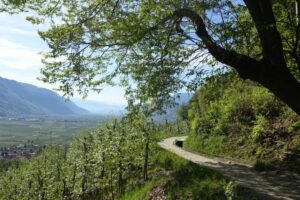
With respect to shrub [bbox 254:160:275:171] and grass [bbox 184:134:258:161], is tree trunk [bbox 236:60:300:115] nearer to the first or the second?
shrub [bbox 254:160:275:171]

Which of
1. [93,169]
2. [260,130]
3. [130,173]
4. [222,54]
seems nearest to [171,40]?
[222,54]

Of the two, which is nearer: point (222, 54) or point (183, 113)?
point (222, 54)

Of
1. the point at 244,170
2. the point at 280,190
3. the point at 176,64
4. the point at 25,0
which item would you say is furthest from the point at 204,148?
the point at 25,0

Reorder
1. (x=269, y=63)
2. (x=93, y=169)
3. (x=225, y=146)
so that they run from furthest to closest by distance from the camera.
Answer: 1. (x=93, y=169)
2. (x=225, y=146)
3. (x=269, y=63)

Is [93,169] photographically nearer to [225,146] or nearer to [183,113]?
[225,146]

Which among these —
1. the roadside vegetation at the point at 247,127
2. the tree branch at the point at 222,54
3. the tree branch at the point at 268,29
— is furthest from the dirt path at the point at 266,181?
the tree branch at the point at 268,29

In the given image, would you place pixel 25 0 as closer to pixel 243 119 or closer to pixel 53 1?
pixel 53 1

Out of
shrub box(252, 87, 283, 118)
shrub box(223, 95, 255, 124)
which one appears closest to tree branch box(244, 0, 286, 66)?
shrub box(252, 87, 283, 118)

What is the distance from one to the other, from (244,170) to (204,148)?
10.6 m

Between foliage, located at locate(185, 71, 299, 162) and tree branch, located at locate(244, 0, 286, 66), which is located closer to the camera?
tree branch, located at locate(244, 0, 286, 66)

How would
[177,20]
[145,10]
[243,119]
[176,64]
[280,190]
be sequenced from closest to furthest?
1. [145,10]
2. [177,20]
3. [176,64]
4. [280,190]
5. [243,119]

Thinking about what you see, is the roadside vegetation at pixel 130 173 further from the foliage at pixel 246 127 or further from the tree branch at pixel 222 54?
the tree branch at pixel 222 54

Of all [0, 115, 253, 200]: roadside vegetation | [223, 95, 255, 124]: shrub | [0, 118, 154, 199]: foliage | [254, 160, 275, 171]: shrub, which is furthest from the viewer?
[0, 118, 154, 199]: foliage

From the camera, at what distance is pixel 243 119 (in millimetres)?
28578
